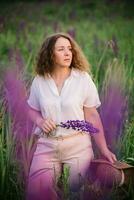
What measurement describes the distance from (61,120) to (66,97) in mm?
103

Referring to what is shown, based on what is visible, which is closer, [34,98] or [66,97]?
[66,97]

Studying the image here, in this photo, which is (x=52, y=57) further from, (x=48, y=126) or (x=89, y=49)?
(x=89, y=49)

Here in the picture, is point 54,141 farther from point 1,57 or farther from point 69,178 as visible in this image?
point 1,57

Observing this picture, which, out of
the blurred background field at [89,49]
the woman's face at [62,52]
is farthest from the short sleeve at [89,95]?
the blurred background field at [89,49]

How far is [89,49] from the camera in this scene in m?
5.04

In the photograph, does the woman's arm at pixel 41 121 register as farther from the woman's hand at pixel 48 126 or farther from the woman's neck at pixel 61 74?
the woman's neck at pixel 61 74

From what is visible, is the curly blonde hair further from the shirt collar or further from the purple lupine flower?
the purple lupine flower

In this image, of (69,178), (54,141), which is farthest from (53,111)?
(69,178)

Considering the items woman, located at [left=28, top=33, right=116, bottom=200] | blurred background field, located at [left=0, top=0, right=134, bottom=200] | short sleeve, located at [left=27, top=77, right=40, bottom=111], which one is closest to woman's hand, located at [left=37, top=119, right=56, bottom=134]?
woman, located at [left=28, top=33, right=116, bottom=200]

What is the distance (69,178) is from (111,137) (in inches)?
22.9

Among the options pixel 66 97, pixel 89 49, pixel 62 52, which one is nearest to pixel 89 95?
pixel 66 97

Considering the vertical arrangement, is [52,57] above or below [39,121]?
above

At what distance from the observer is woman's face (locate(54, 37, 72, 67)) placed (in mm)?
2787

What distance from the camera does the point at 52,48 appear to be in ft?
9.34
